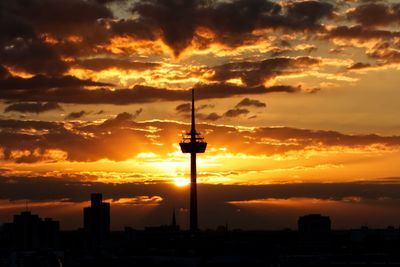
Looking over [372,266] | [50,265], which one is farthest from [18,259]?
[372,266]

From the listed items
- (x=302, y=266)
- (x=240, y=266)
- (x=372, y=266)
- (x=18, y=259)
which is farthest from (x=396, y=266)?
(x=18, y=259)

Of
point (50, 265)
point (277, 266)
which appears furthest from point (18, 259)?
point (277, 266)

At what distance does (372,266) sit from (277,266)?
1992 cm

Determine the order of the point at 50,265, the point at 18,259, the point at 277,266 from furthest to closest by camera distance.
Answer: the point at 277,266 → the point at 18,259 → the point at 50,265

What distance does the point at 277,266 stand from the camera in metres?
195

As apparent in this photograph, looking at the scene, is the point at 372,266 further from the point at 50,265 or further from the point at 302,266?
the point at 50,265

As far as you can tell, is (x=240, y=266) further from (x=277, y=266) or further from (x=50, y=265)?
(x=50, y=265)

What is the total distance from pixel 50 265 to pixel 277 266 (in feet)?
290

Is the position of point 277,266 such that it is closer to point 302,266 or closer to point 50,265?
point 302,266

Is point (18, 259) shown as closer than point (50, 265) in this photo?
No

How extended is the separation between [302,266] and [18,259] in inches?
3418

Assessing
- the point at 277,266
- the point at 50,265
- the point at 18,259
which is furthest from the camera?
the point at 277,266

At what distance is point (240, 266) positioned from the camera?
199250 millimetres

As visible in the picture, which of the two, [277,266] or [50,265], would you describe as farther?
[277,266]
